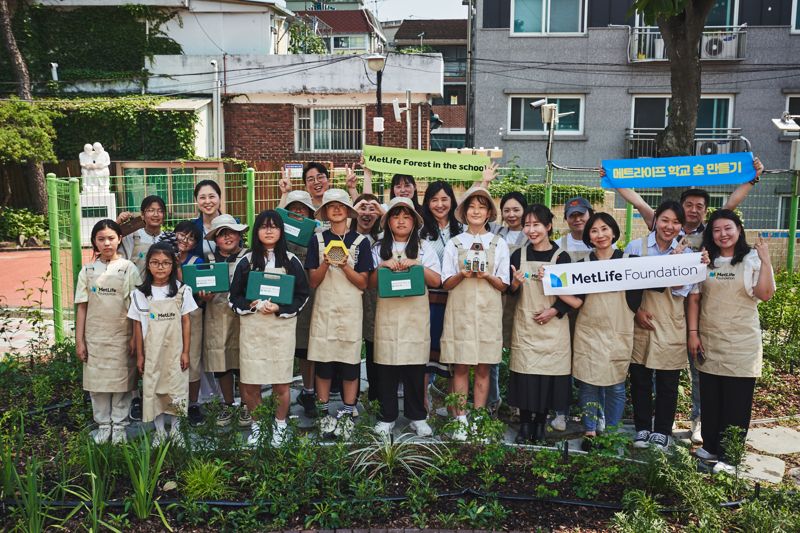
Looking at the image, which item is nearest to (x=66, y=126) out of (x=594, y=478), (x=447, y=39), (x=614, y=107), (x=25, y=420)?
(x=614, y=107)

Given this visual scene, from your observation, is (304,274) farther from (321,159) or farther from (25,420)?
(321,159)

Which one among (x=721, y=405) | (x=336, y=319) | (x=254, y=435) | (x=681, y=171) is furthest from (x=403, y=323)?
(x=681, y=171)

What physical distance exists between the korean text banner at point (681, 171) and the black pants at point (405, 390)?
2.22 meters

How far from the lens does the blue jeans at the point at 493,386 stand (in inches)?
233

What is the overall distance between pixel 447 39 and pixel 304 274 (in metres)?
47.4

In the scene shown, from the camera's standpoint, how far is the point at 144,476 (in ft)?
13.6

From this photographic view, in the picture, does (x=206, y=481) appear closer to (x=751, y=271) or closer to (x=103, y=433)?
(x=103, y=433)

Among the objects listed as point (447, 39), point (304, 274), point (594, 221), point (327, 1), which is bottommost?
point (304, 274)

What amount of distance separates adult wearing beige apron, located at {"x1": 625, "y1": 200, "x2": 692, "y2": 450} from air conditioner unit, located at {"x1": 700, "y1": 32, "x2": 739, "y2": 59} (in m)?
19.8

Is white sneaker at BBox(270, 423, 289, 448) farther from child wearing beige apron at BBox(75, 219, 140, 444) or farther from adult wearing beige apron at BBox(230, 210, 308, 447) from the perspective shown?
child wearing beige apron at BBox(75, 219, 140, 444)

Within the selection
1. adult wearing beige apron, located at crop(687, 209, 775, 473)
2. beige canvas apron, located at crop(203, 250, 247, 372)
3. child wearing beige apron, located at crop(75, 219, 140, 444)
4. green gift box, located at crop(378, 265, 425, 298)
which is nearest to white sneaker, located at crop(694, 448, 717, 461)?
adult wearing beige apron, located at crop(687, 209, 775, 473)

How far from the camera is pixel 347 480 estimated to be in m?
4.46

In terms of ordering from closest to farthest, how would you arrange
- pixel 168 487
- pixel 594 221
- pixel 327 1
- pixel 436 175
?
pixel 168 487 → pixel 594 221 → pixel 436 175 → pixel 327 1

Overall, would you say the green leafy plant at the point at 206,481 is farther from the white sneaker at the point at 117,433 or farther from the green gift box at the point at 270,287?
the green gift box at the point at 270,287
